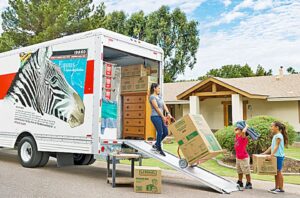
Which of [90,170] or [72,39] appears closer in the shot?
[72,39]

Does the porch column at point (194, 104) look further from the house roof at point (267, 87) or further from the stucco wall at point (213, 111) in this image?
the stucco wall at point (213, 111)

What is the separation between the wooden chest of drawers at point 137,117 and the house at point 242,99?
11.4m

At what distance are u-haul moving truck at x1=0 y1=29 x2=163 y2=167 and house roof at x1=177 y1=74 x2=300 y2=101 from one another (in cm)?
1144

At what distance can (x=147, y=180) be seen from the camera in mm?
7188

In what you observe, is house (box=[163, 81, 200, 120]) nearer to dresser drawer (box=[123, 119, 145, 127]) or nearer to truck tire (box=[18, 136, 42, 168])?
dresser drawer (box=[123, 119, 145, 127])

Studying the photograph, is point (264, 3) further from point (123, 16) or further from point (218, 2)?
point (123, 16)

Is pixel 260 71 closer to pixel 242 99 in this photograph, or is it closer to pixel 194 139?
pixel 242 99

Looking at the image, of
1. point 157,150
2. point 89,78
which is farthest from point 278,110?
point 89,78

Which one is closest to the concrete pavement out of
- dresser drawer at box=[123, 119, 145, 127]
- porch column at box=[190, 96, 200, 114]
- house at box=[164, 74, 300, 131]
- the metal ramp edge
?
the metal ramp edge

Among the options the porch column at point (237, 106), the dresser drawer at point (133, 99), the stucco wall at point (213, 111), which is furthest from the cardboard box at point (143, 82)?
the stucco wall at point (213, 111)

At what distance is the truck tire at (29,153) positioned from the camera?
9.28 metres

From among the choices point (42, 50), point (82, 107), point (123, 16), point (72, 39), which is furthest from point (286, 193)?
point (123, 16)

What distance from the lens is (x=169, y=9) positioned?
39.9 meters

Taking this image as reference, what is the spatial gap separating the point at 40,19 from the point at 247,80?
14319mm
